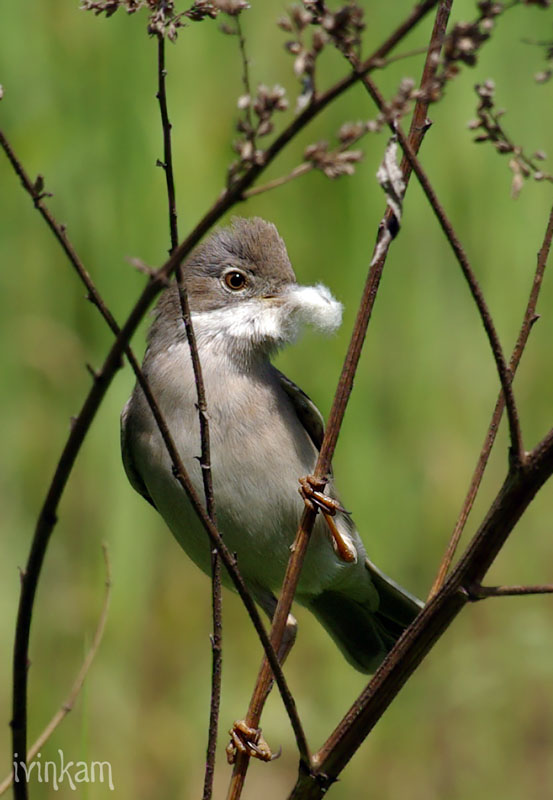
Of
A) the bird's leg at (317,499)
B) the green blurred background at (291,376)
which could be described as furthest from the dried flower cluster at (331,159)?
the green blurred background at (291,376)

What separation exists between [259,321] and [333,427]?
109 cm

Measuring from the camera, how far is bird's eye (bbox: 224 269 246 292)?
3.40 metres

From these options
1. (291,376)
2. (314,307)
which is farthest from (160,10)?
(291,376)

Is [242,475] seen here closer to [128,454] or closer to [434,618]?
[128,454]

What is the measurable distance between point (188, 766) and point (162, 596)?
888mm

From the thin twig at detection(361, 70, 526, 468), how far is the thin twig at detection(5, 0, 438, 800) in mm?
281

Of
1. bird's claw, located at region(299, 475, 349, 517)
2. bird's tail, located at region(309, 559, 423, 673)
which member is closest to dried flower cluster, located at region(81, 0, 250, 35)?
bird's claw, located at region(299, 475, 349, 517)

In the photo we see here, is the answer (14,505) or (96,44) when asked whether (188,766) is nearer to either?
(14,505)

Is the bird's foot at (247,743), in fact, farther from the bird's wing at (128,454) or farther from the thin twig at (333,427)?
the bird's wing at (128,454)

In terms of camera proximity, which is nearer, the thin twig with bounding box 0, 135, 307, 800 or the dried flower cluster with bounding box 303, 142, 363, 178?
the dried flower cluster with bounding box 303, 142, 363, 178

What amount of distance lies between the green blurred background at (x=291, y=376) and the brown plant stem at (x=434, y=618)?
2.22 metres

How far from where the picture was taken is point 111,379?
58.5 inches

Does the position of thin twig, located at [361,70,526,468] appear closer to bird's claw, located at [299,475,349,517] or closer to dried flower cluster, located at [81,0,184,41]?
dried flower cluster, located at [81,0,184,41]

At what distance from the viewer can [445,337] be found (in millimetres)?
5203
